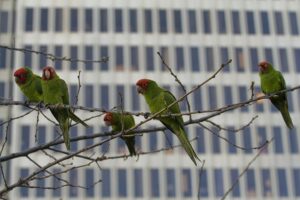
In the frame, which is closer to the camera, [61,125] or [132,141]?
[61,125]

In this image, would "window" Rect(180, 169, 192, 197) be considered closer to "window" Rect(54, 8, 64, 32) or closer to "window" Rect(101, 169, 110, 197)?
"window" Rect(101, 169, 110, 197)

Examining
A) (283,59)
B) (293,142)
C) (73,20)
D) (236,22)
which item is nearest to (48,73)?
(293,142)

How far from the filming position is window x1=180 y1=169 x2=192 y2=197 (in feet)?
164

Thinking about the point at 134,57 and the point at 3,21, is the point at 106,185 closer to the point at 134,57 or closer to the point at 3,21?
the point at 134,57

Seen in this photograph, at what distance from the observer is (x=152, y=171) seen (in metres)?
50.5

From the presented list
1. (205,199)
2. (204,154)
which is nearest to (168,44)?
(204,154)

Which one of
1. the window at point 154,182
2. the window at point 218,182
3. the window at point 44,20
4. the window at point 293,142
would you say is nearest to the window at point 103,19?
the window at point 44,20

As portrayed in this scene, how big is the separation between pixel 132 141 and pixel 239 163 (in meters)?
43.5

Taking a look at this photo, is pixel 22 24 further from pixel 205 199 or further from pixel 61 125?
pixel 61 125

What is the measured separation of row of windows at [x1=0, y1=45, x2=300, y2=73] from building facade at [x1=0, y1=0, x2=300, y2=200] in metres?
0.09

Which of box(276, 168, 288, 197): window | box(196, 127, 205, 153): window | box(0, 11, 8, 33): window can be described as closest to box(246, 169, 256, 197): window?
box(276, 168, 288, 197): window

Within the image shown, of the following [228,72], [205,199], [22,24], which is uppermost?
[22,24]

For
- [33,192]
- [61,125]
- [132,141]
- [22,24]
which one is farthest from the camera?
[22,24]

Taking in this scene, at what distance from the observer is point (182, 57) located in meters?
54.7
